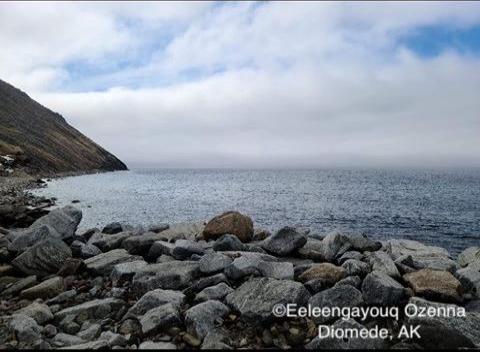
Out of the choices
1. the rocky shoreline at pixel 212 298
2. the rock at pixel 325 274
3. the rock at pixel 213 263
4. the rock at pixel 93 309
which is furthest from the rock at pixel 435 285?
the rock at pixel 93 309

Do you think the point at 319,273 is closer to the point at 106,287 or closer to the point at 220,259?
the point at 220,259

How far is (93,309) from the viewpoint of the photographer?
9328 millimetres

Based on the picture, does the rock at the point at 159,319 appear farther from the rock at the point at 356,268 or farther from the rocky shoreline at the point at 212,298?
the rock at the point at 356,268

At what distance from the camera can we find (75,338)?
816cm

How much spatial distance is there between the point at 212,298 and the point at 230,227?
838 cm

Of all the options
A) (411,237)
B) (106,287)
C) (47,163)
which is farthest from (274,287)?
(47,163)

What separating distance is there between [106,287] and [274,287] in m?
4.84

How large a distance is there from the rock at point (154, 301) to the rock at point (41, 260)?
14.6ft

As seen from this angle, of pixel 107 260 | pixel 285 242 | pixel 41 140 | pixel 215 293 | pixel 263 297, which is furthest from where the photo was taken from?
pixel 41 140

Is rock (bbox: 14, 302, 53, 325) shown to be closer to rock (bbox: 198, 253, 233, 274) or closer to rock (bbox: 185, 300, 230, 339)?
rock (bbox: 185, 300, 230, 339)

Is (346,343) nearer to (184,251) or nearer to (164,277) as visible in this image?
(164,277)

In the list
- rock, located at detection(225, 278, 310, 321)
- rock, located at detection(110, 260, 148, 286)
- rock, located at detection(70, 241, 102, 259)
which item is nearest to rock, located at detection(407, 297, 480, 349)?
rock, located at detection(225, 278, 310, 321)

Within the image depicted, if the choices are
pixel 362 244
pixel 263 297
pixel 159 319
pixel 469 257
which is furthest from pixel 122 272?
pixel 469 257

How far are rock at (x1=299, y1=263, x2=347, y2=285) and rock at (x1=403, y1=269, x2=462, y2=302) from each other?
1.69 meters
